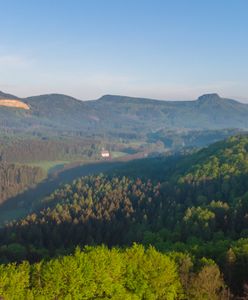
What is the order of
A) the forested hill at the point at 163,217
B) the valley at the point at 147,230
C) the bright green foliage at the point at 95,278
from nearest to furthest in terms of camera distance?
the bright green foliage at the point at 95,278 → the valley at the point at 147,230 → the forested hill at the point at 163,217

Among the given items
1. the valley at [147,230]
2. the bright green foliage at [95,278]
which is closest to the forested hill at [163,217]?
the valley at [147,230]

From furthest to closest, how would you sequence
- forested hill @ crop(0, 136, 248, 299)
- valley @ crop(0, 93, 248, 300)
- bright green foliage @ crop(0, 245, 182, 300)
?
forested hill @ crop(0, 136, 248, 299) < valley @ crop(0, 93, 248, 300) < bright green foliage @ crop(0, 245, 182, 300)

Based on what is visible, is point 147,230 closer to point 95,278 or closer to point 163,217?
point 163,217

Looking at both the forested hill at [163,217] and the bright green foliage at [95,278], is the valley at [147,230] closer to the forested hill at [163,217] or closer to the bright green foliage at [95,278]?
the bright green foliage at [95,278]

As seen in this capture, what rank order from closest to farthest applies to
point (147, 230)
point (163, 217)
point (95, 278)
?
point (95, 278) → point (147, 230) → point (163, 217)

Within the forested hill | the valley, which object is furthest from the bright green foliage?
the forested hill

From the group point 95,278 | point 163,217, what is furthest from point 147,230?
point 95,278

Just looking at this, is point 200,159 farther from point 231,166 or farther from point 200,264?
point 200,264

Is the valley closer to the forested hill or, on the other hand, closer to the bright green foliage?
the bright green foliage

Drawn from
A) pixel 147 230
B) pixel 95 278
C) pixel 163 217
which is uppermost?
pixel 95 278
